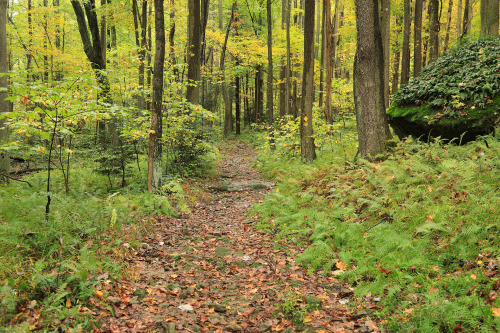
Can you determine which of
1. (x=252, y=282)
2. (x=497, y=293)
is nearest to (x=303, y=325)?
(x=252, y=282)

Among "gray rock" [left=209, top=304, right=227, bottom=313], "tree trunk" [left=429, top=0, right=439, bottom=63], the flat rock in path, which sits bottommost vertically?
"gray rock" [left=209, top=304, right=227, bottom=313]

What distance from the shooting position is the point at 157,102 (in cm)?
880

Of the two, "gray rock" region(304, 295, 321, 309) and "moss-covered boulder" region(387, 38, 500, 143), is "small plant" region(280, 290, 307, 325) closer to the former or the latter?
"gray rock" region(304, 295, 321, 309)

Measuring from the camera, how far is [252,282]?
16.3ft

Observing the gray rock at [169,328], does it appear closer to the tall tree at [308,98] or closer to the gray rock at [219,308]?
the gray rock at [219,308]

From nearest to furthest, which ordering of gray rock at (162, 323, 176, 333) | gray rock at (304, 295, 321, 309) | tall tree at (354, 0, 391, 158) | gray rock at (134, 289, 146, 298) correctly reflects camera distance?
gray rock at (162, 323, 176, 333) < gray rock at (304, 295, 321, 309) < gray rock at (134, 289, 146, 298) < tall tree at (354, 0, 391, 158)

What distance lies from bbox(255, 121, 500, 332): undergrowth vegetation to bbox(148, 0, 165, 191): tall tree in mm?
3537

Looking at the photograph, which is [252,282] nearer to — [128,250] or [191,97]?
[128,250]

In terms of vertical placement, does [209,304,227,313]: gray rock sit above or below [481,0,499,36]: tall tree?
below

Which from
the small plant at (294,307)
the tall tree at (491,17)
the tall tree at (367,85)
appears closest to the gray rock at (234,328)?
the small plant at (294,307)

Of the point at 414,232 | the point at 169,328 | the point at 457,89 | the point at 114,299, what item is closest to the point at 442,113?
the point at 457,89

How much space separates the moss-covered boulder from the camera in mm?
7562

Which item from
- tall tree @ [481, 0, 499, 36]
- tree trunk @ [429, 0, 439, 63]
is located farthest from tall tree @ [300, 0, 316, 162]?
tree trunk @ [429, 0, 439, 63]

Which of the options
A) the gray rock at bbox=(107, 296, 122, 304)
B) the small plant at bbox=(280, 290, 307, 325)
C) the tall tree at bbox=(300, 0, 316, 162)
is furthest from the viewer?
the tall tree at bbox=(300, 0, 316, 162)
